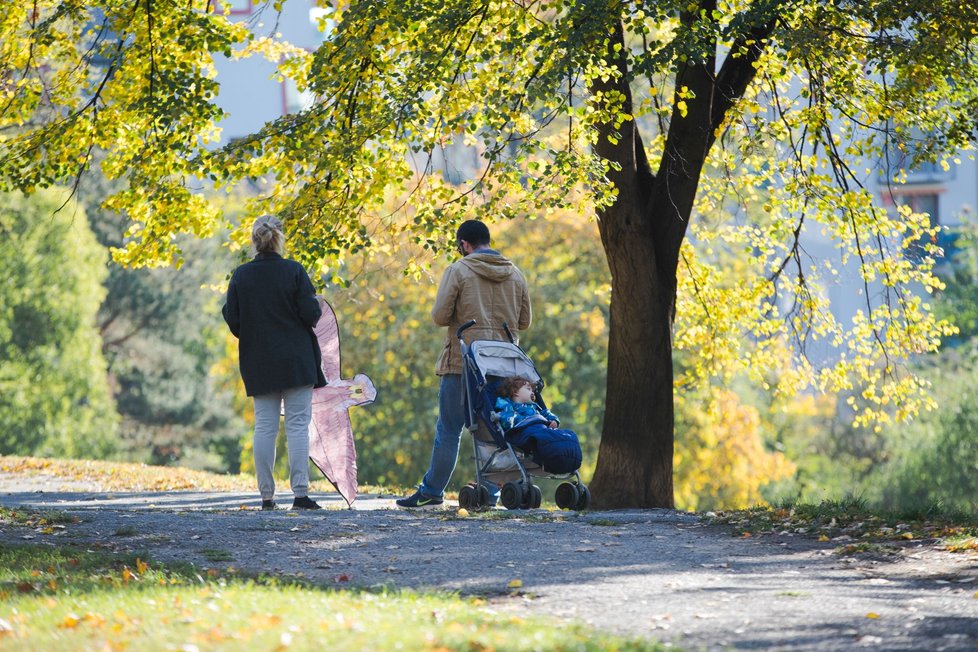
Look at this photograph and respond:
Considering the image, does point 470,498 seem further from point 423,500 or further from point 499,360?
point 499,360

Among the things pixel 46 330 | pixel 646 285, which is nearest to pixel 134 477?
pixel 646 285

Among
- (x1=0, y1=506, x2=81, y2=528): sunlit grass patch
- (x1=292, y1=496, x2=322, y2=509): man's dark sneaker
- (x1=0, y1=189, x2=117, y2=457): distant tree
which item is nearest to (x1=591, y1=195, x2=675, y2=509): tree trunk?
(x1=292, y1=496, x2=322, y2=509): man's dark sneaker

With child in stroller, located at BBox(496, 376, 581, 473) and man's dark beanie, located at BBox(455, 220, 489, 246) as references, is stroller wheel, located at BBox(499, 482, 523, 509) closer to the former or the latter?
child in stroller, located at BBox(496, 376, 581, 473)

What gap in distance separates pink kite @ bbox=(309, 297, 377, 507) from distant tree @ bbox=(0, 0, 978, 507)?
3.95 ft

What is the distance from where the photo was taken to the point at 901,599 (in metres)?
6.77

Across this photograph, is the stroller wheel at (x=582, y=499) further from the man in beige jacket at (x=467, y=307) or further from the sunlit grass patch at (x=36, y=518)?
the sunlit grass patch at (x=36, y=518)

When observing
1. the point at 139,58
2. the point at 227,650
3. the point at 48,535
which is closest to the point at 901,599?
the point at 227,650

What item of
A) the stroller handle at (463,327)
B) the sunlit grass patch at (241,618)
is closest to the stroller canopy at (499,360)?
the stroller handle at (463,327)

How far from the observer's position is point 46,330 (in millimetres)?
38844

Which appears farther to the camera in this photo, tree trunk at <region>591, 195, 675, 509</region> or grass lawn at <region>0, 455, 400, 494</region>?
grass lawn at <region>0, 455, 400, 494</region>

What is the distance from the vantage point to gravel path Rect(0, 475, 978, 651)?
19.7ft

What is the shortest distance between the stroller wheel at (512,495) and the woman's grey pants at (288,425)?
1.48 m

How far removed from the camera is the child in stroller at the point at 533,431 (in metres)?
10.3

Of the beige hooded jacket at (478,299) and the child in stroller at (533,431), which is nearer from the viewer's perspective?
the child in stroller at (533,431)
